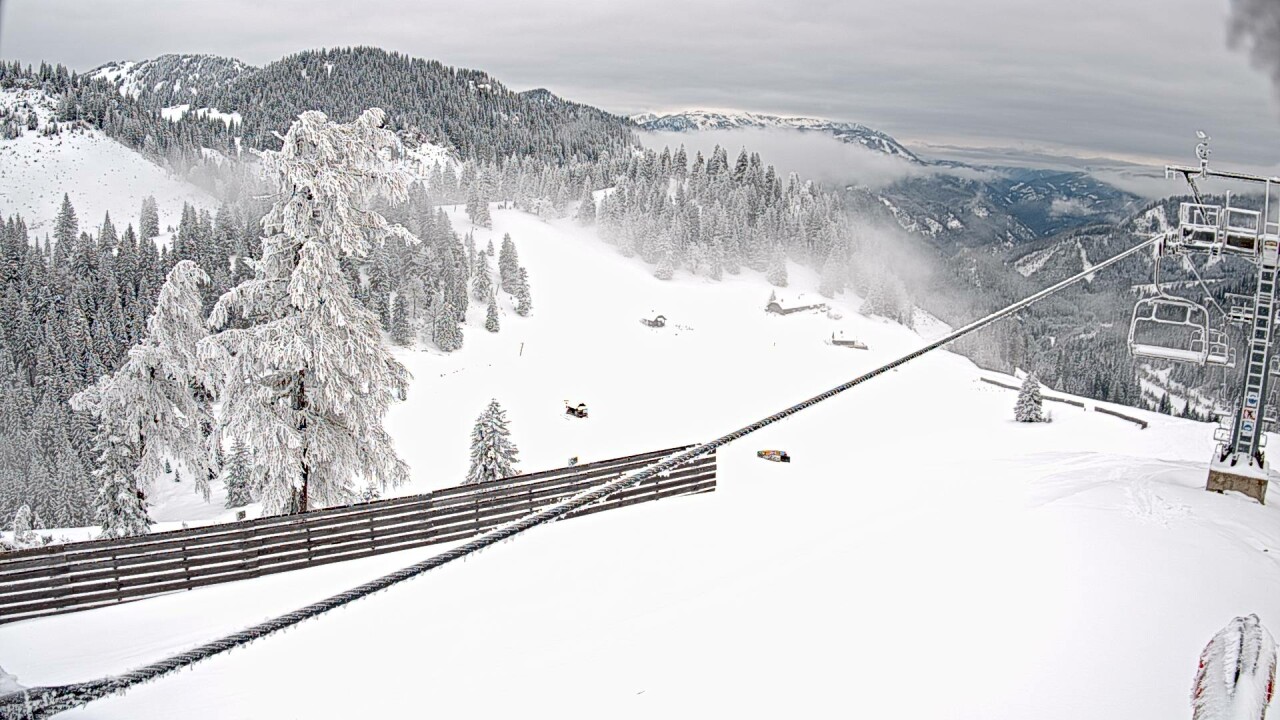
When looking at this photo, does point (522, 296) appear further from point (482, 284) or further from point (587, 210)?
point (587, 210)

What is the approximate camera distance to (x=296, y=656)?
6484 mm

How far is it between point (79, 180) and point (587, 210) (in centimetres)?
9481

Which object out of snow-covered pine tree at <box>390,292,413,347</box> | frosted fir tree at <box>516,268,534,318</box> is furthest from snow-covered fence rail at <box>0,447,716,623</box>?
frosted fir tree at <box>516,268,534,318</box>

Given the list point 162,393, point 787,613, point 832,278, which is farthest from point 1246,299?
point 832,278

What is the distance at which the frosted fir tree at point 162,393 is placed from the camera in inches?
805

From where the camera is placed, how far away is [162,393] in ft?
69.2

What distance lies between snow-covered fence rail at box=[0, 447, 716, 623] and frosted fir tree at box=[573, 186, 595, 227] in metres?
109

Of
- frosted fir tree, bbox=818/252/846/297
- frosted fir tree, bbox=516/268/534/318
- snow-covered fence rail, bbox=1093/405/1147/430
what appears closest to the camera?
snow-covered fence rail, bbox=1093/405/1147/430

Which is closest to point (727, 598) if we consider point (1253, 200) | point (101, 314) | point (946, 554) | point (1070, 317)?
point (946, 554)

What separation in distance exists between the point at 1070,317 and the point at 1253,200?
209 meters

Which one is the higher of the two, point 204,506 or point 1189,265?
point 1189,265

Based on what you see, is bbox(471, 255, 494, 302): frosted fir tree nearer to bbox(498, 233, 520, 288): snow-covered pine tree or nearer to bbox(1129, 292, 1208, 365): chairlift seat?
bbox(498, 233, 520, 288): snow-covered pine tree

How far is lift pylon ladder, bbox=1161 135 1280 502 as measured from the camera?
31.1ft

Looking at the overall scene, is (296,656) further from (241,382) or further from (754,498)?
(241,382)
